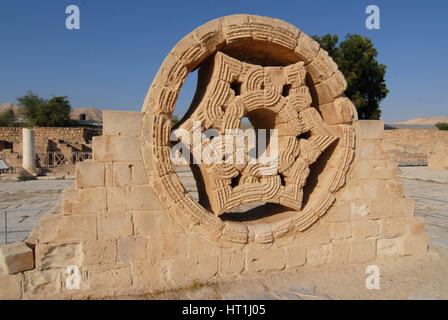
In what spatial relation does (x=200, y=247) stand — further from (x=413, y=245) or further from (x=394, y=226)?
(x=413, y=245)

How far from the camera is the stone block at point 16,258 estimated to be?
2785 mm

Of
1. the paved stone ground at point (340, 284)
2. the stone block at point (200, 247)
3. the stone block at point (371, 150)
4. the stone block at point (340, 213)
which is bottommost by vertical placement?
the paved stone ground at point (340, 284)

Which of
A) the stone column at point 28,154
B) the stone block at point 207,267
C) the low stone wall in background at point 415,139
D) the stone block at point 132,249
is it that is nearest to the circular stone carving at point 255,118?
the stone block at point 207,267

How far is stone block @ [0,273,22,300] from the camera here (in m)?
2.79

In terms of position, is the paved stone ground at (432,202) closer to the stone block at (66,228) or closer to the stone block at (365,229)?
the stone block at (365,229)

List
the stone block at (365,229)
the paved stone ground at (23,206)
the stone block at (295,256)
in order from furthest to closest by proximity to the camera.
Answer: the paved stone ground at (23,206), the stone block at (365,229), the stone block at (295,256)

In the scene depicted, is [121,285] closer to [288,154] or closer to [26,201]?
[288,154]

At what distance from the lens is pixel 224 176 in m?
3.41

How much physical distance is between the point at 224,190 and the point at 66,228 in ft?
5.32

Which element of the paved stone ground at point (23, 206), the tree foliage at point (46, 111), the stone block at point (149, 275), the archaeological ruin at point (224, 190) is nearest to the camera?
the archaeological ruin at point (224, 190)

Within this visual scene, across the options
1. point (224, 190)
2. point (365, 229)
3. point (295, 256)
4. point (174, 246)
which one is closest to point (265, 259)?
point (295, 256)

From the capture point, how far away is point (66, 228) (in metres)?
2.94

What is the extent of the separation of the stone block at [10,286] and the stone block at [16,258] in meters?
0.05
